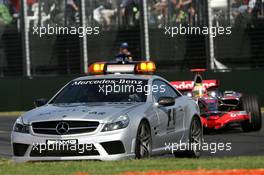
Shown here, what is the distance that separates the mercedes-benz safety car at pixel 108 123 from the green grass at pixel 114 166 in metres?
0.47

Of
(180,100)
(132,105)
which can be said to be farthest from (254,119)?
(132,105)

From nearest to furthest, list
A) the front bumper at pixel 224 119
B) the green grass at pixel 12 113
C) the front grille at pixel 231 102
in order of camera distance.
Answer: the front bumper at pixel 224 119 → the front grille at pixel 231 102 → the green grass at pixel 12 113

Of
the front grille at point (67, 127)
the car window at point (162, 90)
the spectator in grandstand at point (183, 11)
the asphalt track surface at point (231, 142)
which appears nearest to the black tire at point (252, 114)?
the asphalt track surface at point (231, 142)

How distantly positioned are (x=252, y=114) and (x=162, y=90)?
5444 mm

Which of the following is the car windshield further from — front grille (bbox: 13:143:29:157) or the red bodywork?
Result: the red bodywork

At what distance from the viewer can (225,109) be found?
59.9 ft

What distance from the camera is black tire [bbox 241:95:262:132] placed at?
1775 centimetres

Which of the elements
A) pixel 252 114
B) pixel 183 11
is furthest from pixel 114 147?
pixel 183 11

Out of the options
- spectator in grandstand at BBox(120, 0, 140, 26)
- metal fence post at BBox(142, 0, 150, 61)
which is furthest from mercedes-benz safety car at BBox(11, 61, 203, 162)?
spectator in grandstand at BBox(120, 0, 140, 26)

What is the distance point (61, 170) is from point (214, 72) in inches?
622

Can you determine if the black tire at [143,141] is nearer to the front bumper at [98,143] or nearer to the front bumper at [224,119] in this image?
the front bumper at [98,143]

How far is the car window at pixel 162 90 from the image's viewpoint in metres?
12.4

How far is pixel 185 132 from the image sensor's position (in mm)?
12734

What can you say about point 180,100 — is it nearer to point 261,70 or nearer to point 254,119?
point 254,119
